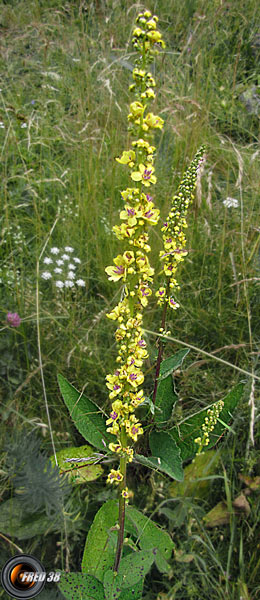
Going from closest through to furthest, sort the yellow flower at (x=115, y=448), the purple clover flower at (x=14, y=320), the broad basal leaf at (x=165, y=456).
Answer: the yellow flower at (x=115, y=448)
the broad basal leaf at (x=165, y=456)
the purple clover flower at (x=14, y=320)

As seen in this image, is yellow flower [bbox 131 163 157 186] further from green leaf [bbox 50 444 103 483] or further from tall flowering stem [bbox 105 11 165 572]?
green leaf [bbox 50 444 103 483]

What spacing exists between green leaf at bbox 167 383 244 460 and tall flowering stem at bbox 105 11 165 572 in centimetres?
51

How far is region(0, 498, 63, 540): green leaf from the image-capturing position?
1.62m

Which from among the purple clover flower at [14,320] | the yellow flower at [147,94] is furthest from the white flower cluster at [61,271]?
the yellow flower at [147,94]

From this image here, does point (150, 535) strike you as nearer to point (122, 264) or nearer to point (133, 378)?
point (133, 378)

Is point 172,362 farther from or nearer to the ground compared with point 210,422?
farther from the ground

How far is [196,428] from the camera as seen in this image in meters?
1.67

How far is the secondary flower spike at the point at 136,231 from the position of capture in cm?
100

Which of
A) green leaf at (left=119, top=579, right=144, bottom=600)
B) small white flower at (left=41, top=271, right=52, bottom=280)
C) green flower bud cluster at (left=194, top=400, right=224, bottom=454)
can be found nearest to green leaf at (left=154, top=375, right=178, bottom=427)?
green flower bud cluster at (left=194, top=400, right=224, bottom=454)

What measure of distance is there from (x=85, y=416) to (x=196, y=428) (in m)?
0.44

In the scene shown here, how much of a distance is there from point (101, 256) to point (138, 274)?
172cm

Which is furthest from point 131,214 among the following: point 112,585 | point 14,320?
point 14,320

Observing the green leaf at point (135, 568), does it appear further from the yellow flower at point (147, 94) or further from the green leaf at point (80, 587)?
the yellow flower at point (147, 94)

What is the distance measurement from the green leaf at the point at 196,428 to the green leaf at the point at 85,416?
0.27 meters
